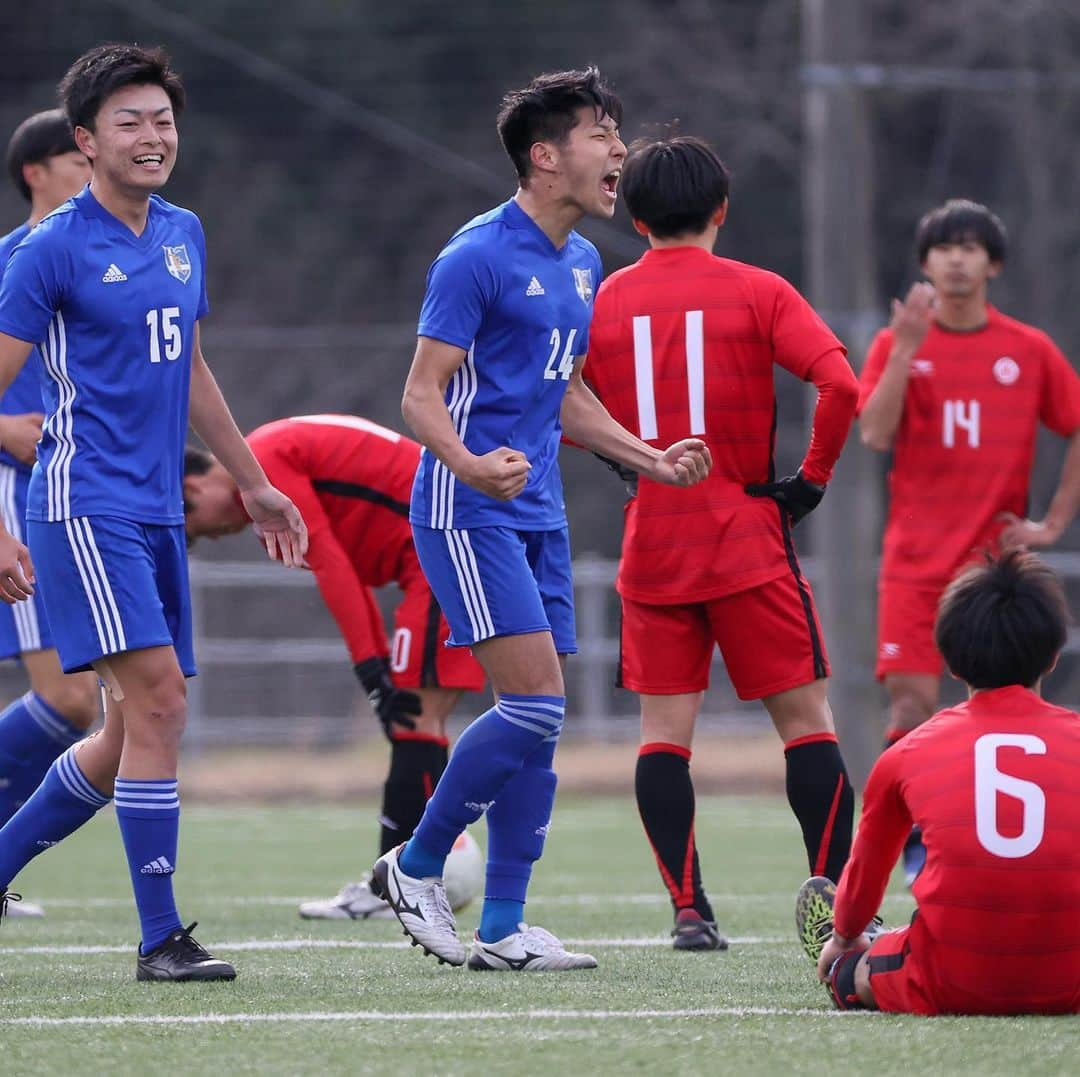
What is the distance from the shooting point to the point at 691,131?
60.8 ft

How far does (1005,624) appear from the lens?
3.94 metres

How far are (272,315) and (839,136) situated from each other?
8972mm

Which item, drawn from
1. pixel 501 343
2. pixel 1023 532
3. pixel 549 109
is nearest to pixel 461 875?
pixel 501 343

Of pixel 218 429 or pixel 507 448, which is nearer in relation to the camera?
pixel 507 448

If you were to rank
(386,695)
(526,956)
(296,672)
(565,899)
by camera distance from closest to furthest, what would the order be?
(526,956) < (386,695) < (565,899) < (296,672)

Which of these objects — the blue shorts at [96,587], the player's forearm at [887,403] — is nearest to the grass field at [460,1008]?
the blue shorts at [96,587]

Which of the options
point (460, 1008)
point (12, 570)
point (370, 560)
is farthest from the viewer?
point (370, 560)

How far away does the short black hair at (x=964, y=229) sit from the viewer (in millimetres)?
7539

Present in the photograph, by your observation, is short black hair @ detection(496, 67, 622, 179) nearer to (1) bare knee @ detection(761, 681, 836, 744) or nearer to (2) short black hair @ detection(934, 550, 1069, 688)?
(1) bare knee @ detection(761, 681, 836, 744)

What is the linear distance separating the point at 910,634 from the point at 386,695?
6.63 feet

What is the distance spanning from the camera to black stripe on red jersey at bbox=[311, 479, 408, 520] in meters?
6.82

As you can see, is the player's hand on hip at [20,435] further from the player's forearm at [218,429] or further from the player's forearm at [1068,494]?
the player's forearm at [1068,494]

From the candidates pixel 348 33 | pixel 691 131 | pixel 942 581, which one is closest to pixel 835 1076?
pixel 942 581

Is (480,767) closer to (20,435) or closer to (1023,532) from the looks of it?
(20,435)
